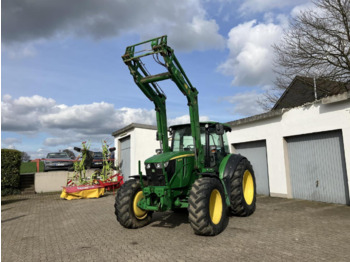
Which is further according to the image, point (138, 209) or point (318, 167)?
point (318, 167)

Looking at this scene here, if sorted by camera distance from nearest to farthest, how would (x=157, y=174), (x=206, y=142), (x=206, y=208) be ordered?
1. (x=206, y=208)
2. (x=157, y=174)
3. (x=206, y=142)

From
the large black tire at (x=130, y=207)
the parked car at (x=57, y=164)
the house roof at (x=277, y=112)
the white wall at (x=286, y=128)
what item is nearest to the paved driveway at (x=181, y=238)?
the large black tire at (x=130, y=207)

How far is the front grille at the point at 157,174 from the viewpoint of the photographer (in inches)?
211

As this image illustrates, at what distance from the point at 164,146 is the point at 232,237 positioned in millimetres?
2558

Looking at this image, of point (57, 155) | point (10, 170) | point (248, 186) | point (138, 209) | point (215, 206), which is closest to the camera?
point (215, 206)

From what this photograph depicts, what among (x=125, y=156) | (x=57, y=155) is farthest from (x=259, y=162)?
(x=57, y=155)

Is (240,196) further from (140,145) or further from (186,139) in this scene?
(140,145)

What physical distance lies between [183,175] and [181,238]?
1.24m

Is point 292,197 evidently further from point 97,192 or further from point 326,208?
point 97,192

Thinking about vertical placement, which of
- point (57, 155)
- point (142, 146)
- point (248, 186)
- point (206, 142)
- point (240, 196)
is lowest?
point (240, 196)

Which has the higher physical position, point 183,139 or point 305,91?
point 305,91

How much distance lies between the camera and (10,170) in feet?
43.3

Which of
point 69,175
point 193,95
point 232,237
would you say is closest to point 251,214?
point 232,237

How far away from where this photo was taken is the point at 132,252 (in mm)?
4324
